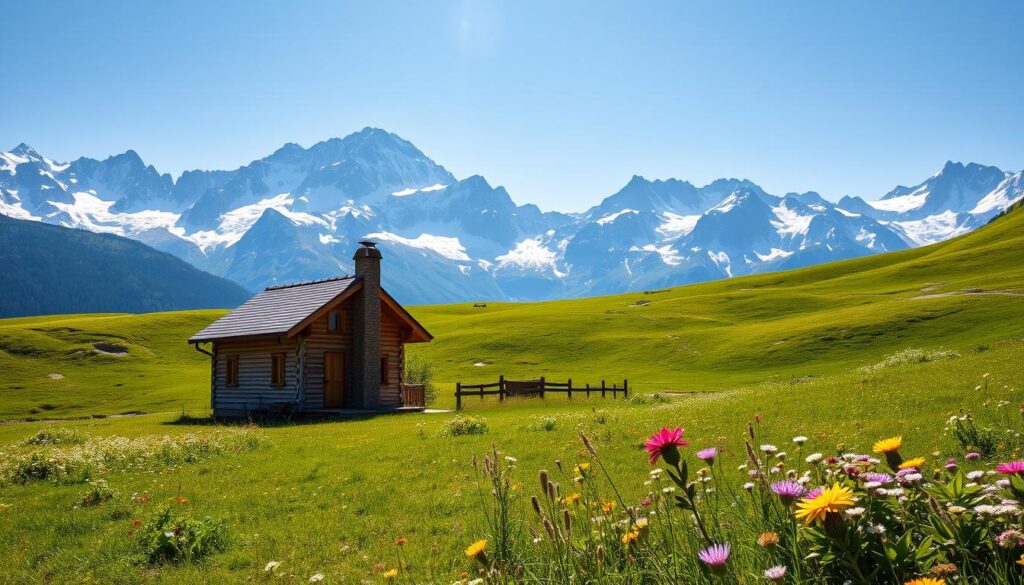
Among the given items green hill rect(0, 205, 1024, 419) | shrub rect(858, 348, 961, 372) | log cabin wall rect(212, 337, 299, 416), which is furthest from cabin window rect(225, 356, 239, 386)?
shrub rect(858, 348, 961, 372)

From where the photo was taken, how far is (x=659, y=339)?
249ft

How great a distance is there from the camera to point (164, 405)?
53.8 m

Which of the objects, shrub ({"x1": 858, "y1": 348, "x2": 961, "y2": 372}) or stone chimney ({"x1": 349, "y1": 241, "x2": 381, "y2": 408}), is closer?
shrub ({"x1": 858, "y1": 348, "x2": 961, "y2": 372})

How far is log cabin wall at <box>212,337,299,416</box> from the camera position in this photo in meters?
A: 40.5

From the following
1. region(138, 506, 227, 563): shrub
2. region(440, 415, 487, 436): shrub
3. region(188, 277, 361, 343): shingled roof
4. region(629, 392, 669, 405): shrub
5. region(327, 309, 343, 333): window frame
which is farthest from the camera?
region(327, 309, 343, 333): window frame

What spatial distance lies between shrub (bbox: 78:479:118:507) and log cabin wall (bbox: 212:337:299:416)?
84.8ft

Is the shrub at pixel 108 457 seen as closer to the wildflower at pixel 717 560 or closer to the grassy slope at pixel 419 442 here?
the grassy slope at pixel 419 442

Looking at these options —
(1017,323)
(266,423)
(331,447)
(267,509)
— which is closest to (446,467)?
(267,509)

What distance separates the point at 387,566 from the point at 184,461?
13.0 metres

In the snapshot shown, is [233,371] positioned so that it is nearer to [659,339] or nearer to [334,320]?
[334,320]

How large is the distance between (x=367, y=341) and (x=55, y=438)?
17.8 metres

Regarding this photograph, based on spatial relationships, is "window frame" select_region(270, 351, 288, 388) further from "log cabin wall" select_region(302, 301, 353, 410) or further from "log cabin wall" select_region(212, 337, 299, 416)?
"log cabin wall" select_region(302, 301, 353, 410)

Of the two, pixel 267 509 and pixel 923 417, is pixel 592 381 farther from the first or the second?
pixel 267 509

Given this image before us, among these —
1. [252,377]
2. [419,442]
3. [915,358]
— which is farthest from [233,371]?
[915,358]
